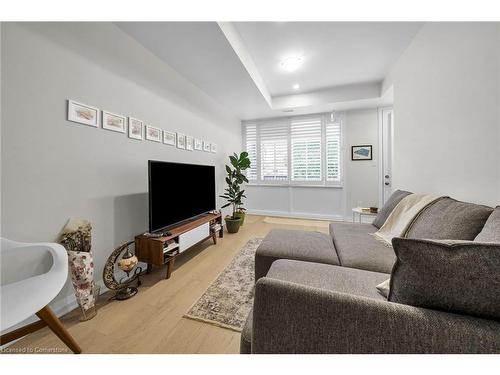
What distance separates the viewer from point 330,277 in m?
1.08

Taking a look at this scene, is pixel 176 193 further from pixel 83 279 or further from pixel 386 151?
pixel 386 151

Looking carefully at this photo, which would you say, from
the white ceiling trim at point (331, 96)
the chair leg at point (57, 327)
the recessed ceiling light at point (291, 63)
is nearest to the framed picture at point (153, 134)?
the chair leg at point (57, 327)

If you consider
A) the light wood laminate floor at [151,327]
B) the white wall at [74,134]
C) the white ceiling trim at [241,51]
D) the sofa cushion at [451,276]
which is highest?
the white ceiling trim at [241,51]

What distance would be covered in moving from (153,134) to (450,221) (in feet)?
8.79

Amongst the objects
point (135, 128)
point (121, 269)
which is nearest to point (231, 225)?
point (121, 269)

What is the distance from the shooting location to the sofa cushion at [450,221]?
1115 millimetres

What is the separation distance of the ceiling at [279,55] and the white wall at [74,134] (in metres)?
0.39

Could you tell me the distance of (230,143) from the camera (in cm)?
404

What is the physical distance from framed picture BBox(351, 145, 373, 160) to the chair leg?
4507mm

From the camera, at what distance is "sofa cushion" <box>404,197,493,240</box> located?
112cm

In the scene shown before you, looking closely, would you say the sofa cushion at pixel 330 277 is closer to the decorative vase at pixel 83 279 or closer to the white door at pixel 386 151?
the decorative vase at pixel 83 279

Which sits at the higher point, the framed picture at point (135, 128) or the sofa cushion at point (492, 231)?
the framed picture at point (135, 128)
